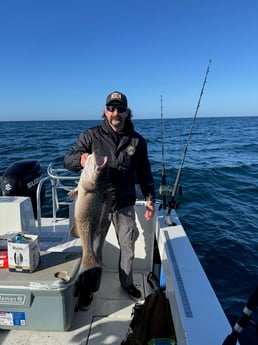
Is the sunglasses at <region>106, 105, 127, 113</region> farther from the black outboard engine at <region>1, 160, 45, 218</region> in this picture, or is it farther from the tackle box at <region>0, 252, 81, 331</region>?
the black outboard engine at <region>1, 160, 45, 218</region>

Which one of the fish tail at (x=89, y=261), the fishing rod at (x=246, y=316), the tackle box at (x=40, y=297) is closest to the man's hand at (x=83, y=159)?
the fish tail at (x=89, y=261)

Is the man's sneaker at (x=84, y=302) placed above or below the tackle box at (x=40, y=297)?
below

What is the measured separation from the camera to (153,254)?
3740 millimetres

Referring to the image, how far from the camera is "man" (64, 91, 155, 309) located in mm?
2748

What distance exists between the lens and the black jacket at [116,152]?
2.78 m

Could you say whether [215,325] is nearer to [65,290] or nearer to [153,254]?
[65,290]

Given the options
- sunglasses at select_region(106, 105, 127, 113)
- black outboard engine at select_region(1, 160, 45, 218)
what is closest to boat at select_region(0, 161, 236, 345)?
black outboard engine at select_region(1, 160, 45, 218)

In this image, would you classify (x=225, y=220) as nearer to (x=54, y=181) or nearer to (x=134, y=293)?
(x=134, y=293)

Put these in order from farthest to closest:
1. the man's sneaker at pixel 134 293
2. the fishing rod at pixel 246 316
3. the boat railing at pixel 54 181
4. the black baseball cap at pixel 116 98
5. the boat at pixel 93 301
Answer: the boat railing at pixel 54 181 < the man's sneaker at pixel 134 293 < the black baseball cap at pixel 116 98 < the boat at pixel 93 301 < the fishing rod at pixel 246 316

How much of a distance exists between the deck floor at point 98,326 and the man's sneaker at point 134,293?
0.15 feet

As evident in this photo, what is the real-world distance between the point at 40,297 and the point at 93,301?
880 millimetres

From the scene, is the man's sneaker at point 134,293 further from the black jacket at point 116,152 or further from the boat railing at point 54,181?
the boat railing at point 54,181

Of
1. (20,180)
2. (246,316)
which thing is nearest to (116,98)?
(246,316)

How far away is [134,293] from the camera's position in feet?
10.5
